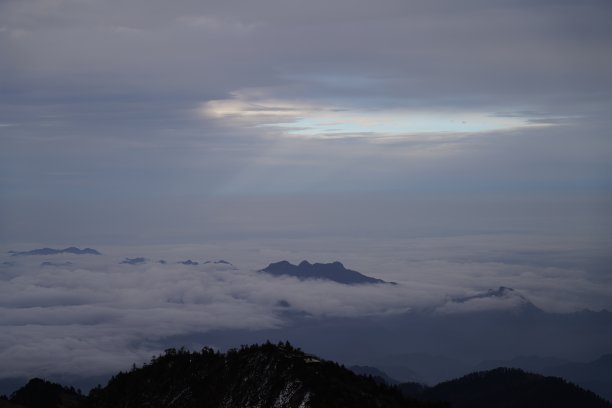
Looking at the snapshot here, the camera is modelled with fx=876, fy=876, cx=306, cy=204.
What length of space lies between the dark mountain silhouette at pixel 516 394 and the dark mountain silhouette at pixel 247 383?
112m

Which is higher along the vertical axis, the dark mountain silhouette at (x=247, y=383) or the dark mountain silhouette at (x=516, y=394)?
the dark mountain silhouette at (x=247, y=383)

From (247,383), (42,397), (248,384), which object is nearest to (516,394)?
(42,397)

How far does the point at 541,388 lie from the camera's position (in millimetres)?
188125

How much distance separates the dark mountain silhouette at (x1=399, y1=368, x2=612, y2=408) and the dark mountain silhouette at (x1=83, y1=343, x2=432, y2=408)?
112136 millimetres

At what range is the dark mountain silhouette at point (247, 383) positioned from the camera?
58.2m

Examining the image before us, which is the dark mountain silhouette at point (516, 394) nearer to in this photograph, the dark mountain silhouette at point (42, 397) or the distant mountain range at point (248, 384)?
the dark mountain silhouette at point (42, 397)

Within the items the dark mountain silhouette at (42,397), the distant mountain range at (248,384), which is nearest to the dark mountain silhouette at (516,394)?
the dark mountain silhouette at (42,397)

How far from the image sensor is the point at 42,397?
3755 inches

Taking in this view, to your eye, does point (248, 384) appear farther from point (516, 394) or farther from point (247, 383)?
point (516, 394)

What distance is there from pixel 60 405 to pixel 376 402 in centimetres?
4653

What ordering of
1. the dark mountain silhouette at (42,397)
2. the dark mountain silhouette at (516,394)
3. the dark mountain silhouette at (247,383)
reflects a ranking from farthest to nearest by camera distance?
the dark mountain silhouette at (516,394), the dark mountain silhouette at (42,397), the dark mountain silhouette at (247,383)

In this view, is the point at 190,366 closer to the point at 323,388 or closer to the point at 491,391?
the point at 323,388

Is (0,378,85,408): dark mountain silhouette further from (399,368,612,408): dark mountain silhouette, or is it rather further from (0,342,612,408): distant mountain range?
(399,368,612,408): dark mountain silhouette

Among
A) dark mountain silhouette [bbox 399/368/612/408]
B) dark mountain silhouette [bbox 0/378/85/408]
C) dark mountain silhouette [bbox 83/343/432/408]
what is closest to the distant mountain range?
dark mountain silhouette [bbox 83/343/432/408]
